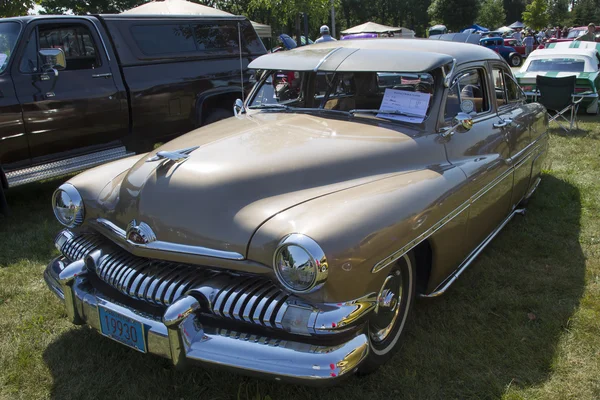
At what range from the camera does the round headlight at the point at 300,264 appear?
205cm

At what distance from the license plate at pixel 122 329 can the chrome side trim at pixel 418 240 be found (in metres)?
1.10

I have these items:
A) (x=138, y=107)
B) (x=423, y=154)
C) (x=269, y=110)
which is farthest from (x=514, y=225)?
(x=138, y=107)

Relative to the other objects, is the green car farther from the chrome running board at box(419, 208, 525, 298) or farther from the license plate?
the license plate

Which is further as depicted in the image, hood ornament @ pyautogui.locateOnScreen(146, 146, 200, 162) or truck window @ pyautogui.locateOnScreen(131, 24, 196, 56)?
truck window @ pyautogui.locateOnScreen(131, 24, 196, 56)

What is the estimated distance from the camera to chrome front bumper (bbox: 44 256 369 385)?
6.72ft

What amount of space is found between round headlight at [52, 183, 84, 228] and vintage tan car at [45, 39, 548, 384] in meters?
0.01

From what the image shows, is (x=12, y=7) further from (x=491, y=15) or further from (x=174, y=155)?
(x=491, y=15)

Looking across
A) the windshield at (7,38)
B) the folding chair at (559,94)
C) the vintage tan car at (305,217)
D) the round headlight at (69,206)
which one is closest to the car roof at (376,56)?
the vintage tan car at (305,217)

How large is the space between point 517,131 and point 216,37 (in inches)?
167

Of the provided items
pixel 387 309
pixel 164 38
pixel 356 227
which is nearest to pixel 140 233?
pixel 356 227

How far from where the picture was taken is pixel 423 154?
3.04 meters

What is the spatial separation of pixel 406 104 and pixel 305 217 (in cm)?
138

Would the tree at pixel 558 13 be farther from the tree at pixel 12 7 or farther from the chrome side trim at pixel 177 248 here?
the chrome side trim at pixel 177 248

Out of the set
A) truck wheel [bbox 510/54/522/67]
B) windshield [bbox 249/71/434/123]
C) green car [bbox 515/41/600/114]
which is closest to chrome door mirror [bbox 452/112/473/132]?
windshield [bbox 249/71/434/123]
